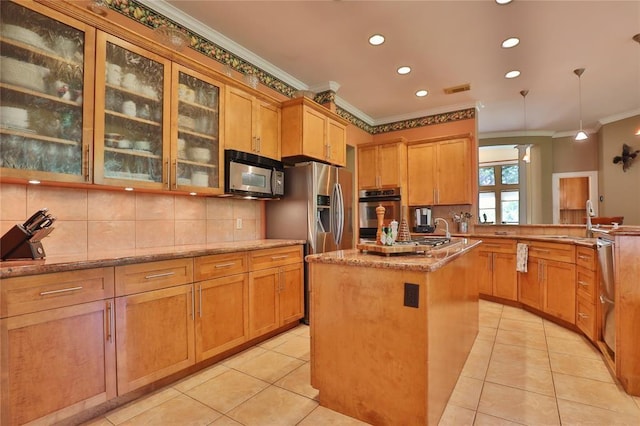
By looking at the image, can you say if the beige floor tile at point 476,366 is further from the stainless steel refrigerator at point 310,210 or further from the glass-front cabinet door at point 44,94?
the glass-front cabinet door at point 44,94

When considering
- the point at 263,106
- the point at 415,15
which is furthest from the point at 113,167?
the point at 415,15

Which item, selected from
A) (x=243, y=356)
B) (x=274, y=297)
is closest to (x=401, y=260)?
(x=274, y=297)

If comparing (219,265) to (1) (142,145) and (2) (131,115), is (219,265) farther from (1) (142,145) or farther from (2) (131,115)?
(2) (131,115)

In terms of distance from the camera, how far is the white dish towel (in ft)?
12.3

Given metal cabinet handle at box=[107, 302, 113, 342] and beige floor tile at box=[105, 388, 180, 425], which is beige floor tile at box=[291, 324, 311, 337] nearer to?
beige floor tile at box=[105, 388, 180, 425]

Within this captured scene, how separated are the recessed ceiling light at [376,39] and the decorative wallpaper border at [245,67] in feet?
3.56

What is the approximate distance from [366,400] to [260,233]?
218cm

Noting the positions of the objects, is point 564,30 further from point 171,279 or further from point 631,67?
point 171,279

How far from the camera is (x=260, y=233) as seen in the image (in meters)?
3.53

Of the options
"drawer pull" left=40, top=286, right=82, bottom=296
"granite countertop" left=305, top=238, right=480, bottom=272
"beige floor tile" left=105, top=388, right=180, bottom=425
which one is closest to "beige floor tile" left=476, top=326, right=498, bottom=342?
"granite countertop" left=305, top=238, right=480, bottom=272

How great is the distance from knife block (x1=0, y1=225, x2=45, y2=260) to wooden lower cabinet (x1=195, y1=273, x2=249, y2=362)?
0.92 metres

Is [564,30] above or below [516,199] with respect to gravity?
above

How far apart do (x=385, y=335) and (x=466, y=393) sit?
0.86 metres

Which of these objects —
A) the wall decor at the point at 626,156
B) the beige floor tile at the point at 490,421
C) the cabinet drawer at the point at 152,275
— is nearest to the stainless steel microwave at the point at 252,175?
the cabinet drawer at the point at 152,275
